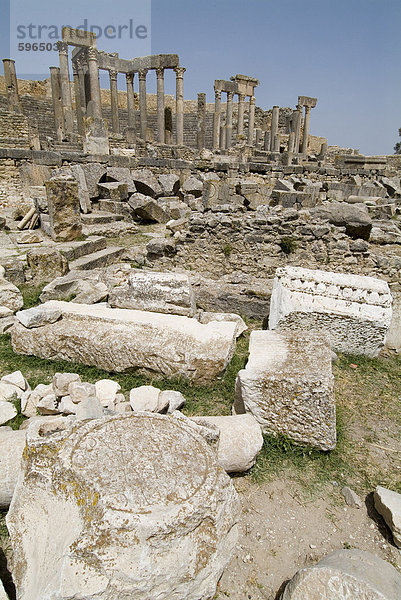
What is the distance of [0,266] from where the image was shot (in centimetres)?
583

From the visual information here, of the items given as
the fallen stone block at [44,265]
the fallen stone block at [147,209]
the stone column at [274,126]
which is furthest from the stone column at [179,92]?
the fallen stone block at [44,265]

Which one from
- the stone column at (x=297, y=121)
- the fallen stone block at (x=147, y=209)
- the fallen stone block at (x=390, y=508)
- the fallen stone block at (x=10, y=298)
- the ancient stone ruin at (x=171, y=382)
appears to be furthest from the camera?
the stone column at (x=297, y=121)

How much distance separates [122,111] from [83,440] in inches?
1330

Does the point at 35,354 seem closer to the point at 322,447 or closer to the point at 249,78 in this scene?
the point at 322,447

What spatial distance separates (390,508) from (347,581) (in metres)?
0.81

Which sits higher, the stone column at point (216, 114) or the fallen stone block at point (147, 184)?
the stone column at point (216, 114)

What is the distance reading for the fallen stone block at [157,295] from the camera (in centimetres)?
450

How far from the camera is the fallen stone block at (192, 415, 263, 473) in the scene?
2.61 metres

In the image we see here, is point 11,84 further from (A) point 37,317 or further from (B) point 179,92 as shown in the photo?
(A) point 37,317

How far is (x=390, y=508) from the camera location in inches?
90.0

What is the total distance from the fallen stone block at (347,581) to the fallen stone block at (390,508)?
469 millimetres

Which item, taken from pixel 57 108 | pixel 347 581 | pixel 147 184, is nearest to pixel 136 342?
pixel 347 581

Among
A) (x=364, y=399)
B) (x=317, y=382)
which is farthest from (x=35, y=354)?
(x=364, y=399)

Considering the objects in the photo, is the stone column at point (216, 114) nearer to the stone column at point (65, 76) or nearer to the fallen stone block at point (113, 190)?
the stone column at point (65, 76)
